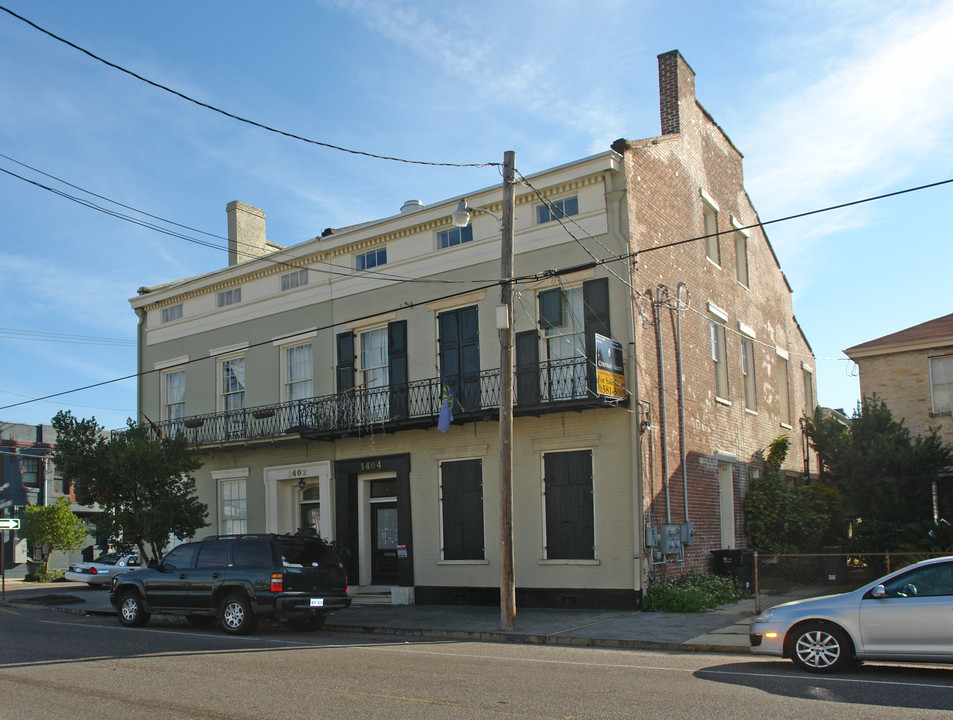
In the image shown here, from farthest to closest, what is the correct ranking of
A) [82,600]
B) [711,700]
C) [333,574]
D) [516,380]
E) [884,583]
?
[82,600] → [516,380] → [333,574] → [884,583] → [711,700]

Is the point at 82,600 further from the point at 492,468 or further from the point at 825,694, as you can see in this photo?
the point at 825,694

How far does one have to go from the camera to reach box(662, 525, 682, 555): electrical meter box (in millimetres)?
17266

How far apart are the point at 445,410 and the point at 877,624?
10.1 metres

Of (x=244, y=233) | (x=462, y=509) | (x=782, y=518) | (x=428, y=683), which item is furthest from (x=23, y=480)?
(x=428, y=683)

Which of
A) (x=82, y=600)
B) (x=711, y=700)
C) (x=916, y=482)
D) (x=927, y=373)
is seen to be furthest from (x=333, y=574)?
(x=927, y=373)

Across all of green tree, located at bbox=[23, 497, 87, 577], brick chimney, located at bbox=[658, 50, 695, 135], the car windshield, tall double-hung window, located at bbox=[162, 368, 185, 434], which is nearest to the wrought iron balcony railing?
tall double-hung window, located at bbox=[162, 368, 185, 434]

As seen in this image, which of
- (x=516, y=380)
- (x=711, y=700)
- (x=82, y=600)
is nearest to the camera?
(x=711, y=700)

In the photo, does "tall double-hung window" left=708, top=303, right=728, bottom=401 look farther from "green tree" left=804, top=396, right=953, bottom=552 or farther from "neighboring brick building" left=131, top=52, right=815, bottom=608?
"green tree" left=804, top=396, right=953, bottom=552

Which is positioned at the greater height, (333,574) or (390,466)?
(390,466)

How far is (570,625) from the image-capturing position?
49.1 feet

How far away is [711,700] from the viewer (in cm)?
839

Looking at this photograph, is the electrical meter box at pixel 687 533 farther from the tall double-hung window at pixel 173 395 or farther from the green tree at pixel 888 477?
the tall double-hung window at pixel 173 395

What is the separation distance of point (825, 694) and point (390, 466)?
42.9 ft

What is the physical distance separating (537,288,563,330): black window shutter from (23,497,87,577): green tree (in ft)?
92.0
